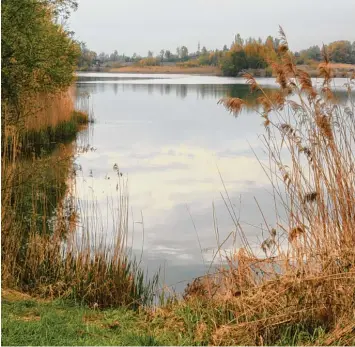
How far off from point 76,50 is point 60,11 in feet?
16.8

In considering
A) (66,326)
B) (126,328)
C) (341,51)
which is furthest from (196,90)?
(66,326)

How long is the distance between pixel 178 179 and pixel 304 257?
26.6ft

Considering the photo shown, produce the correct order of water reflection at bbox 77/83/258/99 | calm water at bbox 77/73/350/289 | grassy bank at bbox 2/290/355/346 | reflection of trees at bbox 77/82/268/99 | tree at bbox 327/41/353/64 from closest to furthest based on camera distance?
grassy bank at bbox 2/290/355/346 → tree at bbox 327/41/353/64 → calm water at bbox 77/73/350/289 → reflection of trees at bbox 77/82/268/99 → water reflection at bbox 77/83/258/99

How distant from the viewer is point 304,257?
4.65 meters

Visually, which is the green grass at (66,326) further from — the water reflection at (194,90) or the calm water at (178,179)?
the water reflection at (194,90)

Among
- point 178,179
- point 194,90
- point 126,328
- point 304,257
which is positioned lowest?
point 178,179

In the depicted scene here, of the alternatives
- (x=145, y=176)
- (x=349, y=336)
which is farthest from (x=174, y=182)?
(x=349, y=336)

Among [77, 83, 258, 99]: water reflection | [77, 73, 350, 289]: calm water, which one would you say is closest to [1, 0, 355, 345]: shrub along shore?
[77, 73, 350, 289]: calm water

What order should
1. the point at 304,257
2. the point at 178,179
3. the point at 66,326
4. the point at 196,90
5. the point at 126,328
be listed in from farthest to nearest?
the point at 196,90 → the point at 178,179 → the point at 304,257 → the point at 126,328 → the point at 66,326

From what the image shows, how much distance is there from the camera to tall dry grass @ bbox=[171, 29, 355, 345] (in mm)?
3934

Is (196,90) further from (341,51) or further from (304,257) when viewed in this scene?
(304,257)

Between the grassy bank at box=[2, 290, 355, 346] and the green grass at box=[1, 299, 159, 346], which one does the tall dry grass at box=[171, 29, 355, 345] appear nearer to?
the grassy bank at box=[2, 290, 355, 346]

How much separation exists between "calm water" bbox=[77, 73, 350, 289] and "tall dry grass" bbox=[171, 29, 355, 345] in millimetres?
424

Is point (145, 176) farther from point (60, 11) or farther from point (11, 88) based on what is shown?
point (11, 88)
